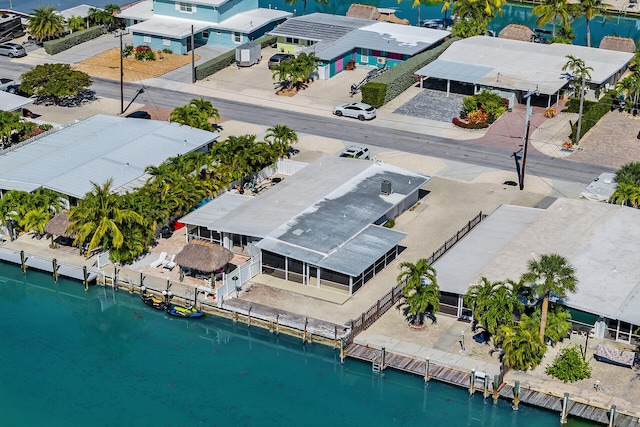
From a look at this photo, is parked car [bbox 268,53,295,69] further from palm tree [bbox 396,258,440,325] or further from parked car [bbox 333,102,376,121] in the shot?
palm tree [bbox 396,258,440,325]

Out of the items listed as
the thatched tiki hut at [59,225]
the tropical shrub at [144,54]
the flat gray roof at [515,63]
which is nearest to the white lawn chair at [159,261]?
the thatched tiki hut at [59,225]

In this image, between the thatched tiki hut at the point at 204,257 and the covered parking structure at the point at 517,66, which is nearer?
the thatched tiki hut at the point at 204,257

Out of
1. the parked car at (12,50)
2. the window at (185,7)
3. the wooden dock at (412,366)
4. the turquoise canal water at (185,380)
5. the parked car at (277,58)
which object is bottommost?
the turquoise canal water at (185,380)

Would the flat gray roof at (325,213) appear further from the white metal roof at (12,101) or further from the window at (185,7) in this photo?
the window at (185,7)

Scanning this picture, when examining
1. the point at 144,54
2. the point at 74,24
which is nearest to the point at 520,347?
the point at 144,54

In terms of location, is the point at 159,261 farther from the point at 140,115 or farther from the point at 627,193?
the point at 627,193

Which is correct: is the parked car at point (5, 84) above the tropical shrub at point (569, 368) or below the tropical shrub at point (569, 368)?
above

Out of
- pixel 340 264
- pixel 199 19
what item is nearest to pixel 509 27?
pixel 199 19

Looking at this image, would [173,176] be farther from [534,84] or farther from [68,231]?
[534,84]
